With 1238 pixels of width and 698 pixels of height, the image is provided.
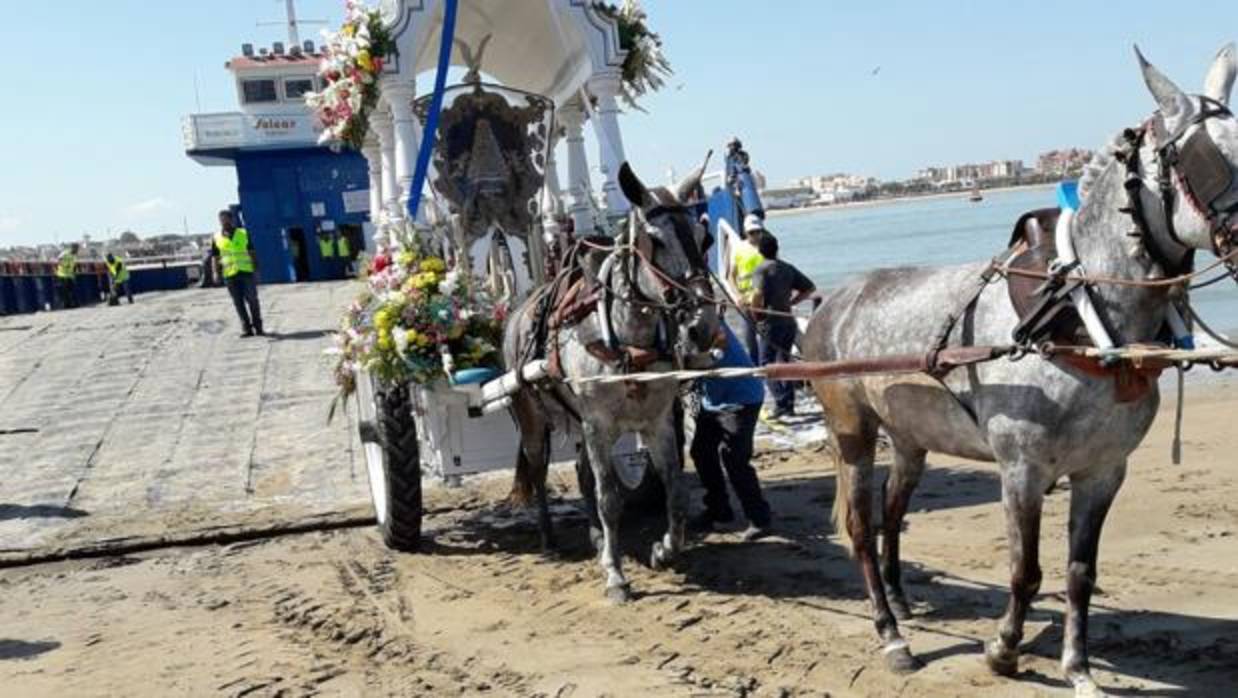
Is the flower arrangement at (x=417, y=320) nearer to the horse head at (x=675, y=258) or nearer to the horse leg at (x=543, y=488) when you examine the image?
the horse leg at (x=543, y=488)

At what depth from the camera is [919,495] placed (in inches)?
319

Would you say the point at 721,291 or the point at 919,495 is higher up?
the point at 721,291

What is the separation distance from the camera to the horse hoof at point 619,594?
6.05m

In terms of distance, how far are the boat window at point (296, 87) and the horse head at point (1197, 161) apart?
31.0m

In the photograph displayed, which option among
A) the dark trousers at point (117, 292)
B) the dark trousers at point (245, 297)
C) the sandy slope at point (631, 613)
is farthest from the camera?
the dark trousers at point (117, 292)

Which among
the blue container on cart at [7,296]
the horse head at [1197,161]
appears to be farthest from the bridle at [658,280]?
the blue container on cart at [7,296]

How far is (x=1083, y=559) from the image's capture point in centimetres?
423

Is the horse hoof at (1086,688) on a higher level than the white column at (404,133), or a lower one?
lower

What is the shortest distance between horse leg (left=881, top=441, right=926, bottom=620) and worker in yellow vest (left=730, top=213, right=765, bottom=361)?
5.03 metres

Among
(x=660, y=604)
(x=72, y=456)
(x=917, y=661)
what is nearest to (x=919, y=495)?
(x=660, y=604)

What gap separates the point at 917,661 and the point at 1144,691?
34.4 inches

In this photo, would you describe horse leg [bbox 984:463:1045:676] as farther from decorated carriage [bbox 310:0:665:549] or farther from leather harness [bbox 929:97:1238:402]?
decorated carriage [bbox 310:0:665:549]

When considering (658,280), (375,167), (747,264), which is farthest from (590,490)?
(747,264)

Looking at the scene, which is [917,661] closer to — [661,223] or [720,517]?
[661,223]
